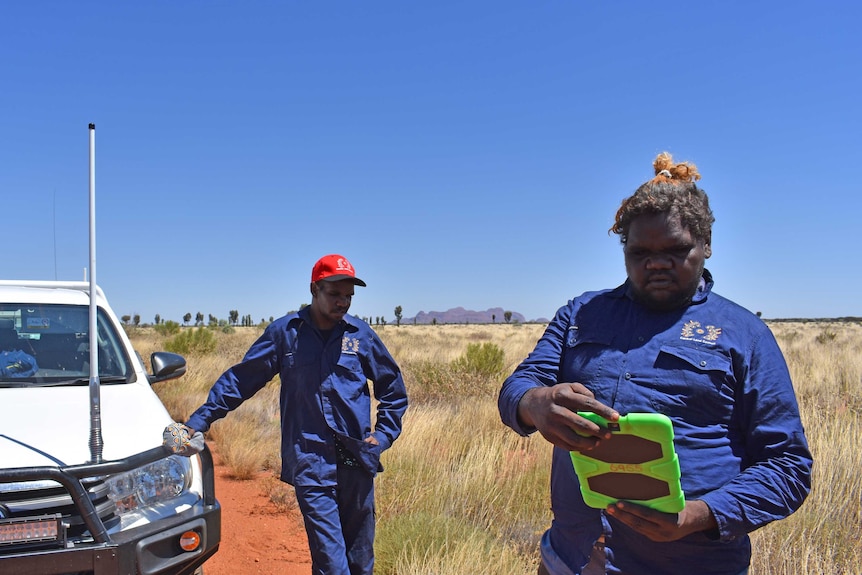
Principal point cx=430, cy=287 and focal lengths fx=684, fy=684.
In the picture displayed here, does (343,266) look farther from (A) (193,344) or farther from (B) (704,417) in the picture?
(A) (193,344)

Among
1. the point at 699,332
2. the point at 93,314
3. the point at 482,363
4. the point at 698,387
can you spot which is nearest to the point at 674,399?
the point at 698,387

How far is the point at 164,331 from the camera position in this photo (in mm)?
28031

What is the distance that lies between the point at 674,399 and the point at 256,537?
4.47m

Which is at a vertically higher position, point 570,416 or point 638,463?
point 570,416

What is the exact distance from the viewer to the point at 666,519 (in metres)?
1.73

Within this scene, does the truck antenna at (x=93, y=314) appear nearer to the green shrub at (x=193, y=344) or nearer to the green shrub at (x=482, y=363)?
the green shrub at (x=482, y=363)

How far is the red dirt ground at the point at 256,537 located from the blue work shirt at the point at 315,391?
1.63 meters

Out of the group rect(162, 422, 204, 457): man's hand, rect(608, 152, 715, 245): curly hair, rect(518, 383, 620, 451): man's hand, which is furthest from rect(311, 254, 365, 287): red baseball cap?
rect(518, 383, 620, 451): man's hand

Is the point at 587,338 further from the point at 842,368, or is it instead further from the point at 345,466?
the point at 842,368

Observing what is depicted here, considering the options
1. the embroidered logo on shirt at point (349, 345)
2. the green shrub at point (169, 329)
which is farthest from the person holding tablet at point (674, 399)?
the green shrub at point (169, 329)

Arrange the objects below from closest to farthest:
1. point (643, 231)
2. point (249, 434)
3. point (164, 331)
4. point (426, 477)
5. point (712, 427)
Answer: point (712, 427)
point (643, 231)
point (426, 477)
point (249, 434)
point (164, 331)

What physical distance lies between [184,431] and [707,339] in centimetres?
242

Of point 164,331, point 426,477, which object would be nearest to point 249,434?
point 426,477

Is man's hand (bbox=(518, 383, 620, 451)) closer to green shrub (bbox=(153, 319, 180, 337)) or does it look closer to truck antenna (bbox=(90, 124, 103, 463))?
truck antenna (bbox=(90, 124, 103, 463))
